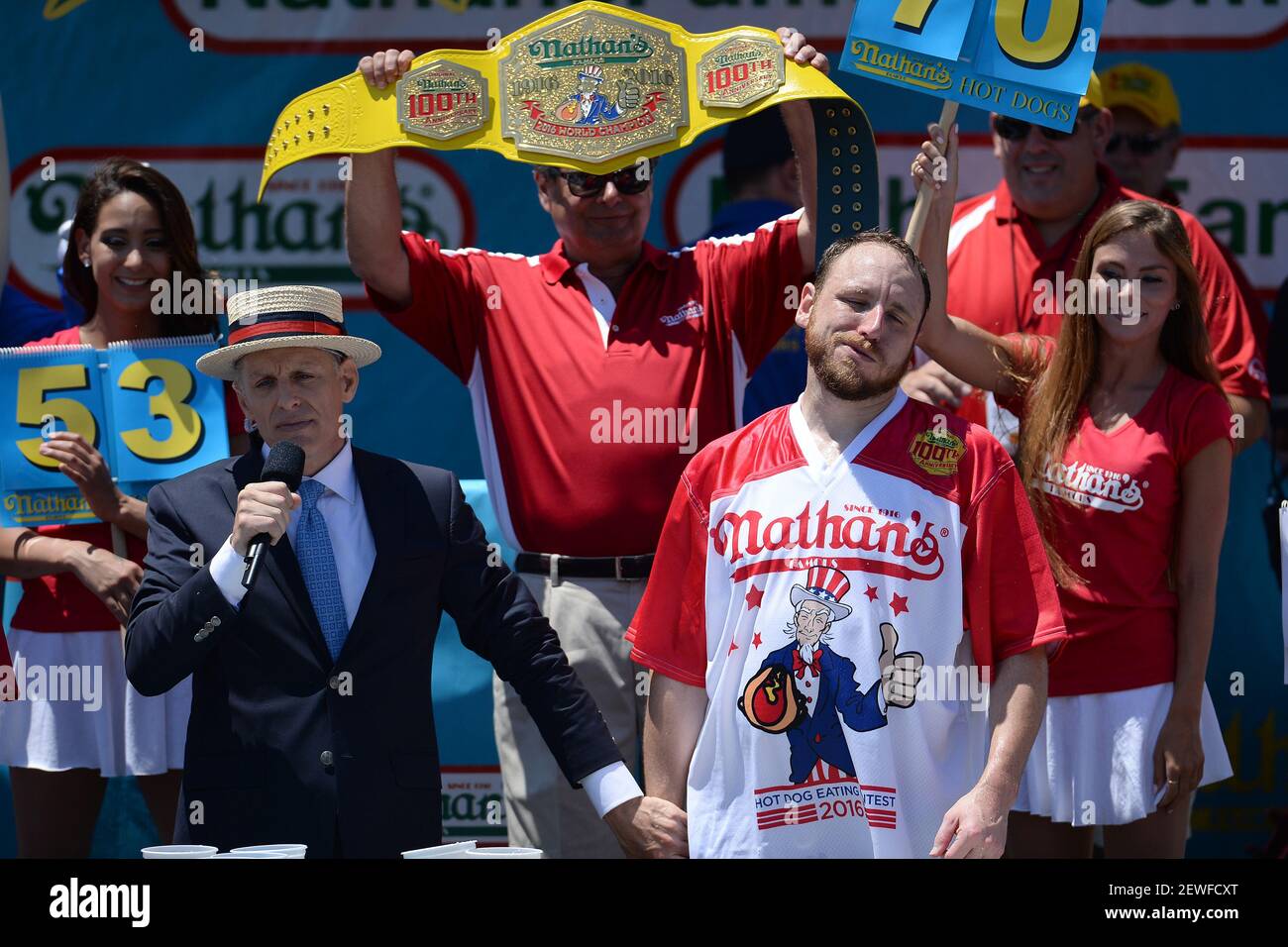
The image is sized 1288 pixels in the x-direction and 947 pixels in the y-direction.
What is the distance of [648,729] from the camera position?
140 inches

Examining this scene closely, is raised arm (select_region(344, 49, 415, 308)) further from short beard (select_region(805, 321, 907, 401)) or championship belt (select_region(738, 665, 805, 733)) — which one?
championship belt (select_region(738, 665, 805, 733))

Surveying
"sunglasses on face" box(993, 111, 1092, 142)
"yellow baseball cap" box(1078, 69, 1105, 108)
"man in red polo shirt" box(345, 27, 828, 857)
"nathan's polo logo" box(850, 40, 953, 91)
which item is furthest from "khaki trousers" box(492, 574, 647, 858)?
"yellow baseball cap" box(1078, 69, 1105, 108)

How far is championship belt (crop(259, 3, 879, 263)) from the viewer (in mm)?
4242

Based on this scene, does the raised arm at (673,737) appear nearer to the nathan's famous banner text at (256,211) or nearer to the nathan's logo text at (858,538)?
the nathan's logo text at (858,538)

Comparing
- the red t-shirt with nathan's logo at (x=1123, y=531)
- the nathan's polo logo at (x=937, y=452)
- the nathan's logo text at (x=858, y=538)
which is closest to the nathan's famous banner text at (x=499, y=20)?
the red t-shirt with nathan's logo at (x=1123, y=531)

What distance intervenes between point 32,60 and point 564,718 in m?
3.30

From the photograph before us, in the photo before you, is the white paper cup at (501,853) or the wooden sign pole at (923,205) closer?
the white paper cup at (501,853)

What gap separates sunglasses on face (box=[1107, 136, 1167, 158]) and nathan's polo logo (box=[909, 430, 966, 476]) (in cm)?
235

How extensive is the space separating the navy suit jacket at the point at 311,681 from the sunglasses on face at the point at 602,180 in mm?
1104

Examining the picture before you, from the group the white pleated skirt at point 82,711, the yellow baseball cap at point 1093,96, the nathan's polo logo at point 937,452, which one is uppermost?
the yellow baseball cap at point 1093,96

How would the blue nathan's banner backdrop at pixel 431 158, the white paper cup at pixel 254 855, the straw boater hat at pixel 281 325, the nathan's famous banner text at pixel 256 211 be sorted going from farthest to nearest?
1. the nathan's famous banner text at pixel 256 211
2. the blue nathan's banner backdrop at pixel 431 158
3. the straw boater hat at pixel 281 325
4. the white paper cup at pixel 254 855

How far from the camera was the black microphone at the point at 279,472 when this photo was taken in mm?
3340

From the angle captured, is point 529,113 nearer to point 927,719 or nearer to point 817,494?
point 817,494

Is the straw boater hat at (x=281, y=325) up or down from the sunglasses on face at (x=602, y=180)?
down
